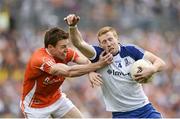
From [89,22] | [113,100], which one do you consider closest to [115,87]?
[113,100]

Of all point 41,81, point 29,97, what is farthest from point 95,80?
point 29,97

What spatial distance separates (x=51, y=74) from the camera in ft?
32.8

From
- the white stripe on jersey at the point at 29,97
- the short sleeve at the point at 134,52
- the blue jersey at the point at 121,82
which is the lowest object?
the white stripe on jersey at the point at 29,97

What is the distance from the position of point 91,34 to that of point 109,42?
8917 mm

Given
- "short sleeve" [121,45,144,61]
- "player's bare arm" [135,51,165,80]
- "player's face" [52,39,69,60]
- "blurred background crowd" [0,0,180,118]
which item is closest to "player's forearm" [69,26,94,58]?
"player's face" [52,39,69,60]

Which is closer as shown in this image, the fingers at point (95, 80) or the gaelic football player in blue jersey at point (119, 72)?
the fingers at point (95, 80)

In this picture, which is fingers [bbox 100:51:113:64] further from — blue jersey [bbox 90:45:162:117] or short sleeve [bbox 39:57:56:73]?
short sleeve [bbox 39:57:56:73]

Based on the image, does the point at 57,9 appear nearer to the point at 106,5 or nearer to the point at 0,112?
the point at 106,5

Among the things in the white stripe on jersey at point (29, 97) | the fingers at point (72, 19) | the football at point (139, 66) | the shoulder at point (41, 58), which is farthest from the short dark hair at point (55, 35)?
the football at point (139, 66)

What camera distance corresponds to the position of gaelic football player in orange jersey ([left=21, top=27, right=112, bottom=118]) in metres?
9.69

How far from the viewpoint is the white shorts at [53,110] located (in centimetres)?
1042

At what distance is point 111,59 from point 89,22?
9421 millimetres

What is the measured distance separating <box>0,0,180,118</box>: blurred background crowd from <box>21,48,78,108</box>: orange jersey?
5.66 meters

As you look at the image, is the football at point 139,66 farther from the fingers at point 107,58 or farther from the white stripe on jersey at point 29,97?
the white stripe on jersey at point 29,97
